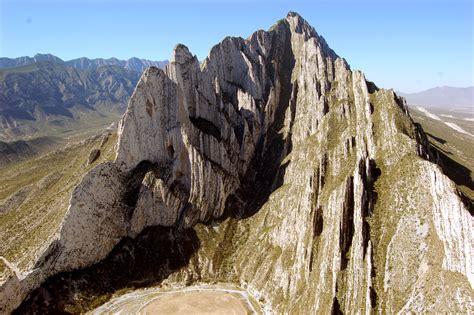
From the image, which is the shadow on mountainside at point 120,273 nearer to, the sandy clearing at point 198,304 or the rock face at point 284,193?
the rock face at point 284,193

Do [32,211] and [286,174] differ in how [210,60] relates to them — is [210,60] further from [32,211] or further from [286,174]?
[32,211]

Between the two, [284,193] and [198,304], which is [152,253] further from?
[284,193]

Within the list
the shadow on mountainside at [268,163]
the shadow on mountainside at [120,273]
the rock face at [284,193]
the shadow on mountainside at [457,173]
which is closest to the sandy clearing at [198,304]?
the rock face at [284,193]

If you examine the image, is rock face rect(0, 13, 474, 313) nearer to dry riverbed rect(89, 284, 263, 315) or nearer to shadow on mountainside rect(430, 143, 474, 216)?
dry riverbed rect(89, 284, 263, 315)

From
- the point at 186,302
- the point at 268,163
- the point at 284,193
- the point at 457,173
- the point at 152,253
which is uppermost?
the point at 268,163

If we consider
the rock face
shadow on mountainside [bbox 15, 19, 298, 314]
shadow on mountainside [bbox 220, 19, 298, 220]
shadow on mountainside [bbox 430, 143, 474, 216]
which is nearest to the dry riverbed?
shadow on mountainside [bbox 15, 19, 298, 314]

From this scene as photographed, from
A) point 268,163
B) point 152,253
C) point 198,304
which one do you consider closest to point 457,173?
point 268,163
